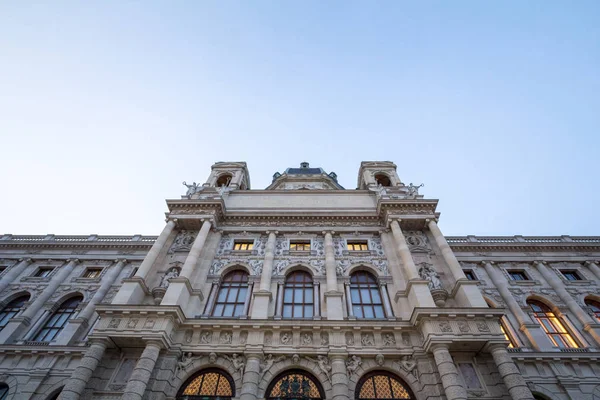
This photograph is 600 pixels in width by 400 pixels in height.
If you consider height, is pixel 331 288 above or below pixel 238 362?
above

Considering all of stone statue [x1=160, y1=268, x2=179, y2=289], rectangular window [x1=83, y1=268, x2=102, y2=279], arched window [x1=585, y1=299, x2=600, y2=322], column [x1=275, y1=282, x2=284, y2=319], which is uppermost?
rectangular window [x1=83, y1=268, x2=102, y2=279]

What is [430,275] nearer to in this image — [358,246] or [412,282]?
[412,282]

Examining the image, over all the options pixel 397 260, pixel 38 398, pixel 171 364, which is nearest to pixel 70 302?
pixel 38 398

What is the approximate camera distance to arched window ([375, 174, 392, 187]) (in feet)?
88.9

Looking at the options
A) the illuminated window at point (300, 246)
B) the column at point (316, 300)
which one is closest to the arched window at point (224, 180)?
the illuminated window at point (300, 246)

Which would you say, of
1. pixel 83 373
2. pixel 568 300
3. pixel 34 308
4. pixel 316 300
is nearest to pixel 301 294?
pixel 316 300

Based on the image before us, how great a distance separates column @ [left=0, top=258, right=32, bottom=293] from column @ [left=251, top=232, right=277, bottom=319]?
1971cm

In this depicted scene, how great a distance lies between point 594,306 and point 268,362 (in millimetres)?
22565

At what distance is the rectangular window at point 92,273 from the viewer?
2356 cm

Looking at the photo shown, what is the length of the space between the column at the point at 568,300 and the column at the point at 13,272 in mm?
38749

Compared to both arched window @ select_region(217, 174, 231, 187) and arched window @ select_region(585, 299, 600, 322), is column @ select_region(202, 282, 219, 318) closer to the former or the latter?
arched window @ select_region(217, 174, 231, 187)

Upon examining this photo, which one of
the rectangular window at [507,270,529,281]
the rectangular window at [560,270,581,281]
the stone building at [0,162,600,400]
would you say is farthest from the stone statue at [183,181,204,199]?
the rectangular window at [560,270,581,281]

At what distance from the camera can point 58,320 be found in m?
20.7

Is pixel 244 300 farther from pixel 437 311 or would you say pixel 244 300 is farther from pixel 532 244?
pixel 532 244
